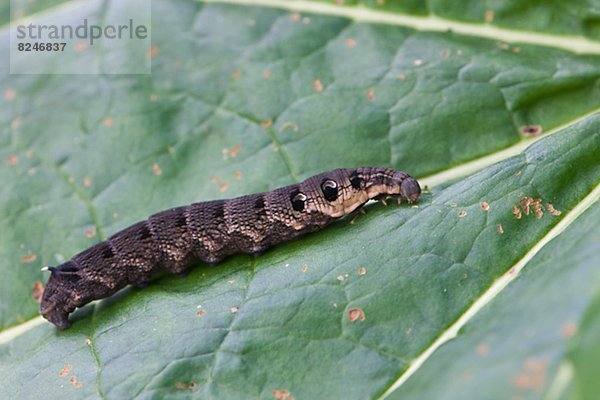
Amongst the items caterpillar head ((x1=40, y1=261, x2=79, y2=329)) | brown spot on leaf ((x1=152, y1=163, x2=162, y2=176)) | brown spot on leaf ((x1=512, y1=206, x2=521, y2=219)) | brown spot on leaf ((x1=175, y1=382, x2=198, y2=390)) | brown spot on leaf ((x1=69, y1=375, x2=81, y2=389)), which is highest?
brown spot on leaf ((x1=512, y1=206, x2=521, y2=219))

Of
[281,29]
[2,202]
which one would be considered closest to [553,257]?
[281,29]

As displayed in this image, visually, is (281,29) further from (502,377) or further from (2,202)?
(502,377)

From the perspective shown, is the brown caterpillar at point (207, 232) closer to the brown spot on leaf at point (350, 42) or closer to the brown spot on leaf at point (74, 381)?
the brown spot on leaf at point (74, 381)

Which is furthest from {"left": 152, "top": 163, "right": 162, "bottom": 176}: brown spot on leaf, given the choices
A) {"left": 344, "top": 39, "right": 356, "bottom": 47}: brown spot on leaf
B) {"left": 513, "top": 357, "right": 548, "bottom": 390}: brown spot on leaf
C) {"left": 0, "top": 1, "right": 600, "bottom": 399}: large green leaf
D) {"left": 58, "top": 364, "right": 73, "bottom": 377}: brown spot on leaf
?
{"left": 513, "top": 357, "right": 548, "bottom": 390}: brown spot on leaf

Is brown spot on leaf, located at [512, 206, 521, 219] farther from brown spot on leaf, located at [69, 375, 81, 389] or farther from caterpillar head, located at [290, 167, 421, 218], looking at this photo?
brown spot on leaf, located at [69, 375, 81, 389]

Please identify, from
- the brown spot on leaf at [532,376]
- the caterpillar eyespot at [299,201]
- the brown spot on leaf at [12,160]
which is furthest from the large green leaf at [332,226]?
the caterpillar eyespot at [299,201]

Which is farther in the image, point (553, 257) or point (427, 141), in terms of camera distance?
point (427, 141)
